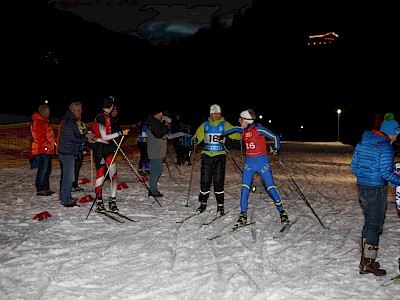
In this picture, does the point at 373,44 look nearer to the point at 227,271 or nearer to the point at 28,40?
the point at 28,40

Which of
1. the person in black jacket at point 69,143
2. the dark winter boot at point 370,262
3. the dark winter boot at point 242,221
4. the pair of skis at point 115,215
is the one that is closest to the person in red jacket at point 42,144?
the person in black jacket at point 69,143

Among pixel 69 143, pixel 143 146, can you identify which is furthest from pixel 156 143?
pixel 143 146

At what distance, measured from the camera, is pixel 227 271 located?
213 inches

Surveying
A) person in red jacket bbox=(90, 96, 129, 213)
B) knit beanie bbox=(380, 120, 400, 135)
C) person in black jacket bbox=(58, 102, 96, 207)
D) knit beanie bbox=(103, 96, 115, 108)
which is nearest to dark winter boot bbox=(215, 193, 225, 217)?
person in red jacket bbox=(90, 96, 129, 213)

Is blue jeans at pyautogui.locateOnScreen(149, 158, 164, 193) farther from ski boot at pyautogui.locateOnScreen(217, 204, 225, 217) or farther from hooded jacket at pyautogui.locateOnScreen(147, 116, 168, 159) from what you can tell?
ski boot at pyautogui.locateOnScreen(217, 204, 225, 217)

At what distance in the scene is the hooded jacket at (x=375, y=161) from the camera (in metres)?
5.04

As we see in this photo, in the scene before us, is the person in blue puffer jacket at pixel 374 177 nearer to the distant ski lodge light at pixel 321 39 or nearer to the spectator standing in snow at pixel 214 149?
the spectator standing in snow at pixel 214 149

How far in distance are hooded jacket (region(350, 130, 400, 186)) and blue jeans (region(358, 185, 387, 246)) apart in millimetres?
86

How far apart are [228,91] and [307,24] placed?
24.5 meters

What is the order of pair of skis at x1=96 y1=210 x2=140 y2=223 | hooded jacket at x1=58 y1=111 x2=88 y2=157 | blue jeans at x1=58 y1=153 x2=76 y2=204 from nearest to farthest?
pair of skis at x1=96 y1=210 x2=140 y2=223
hooded jacket at x1=58 y1=111 x2=88 y2=157
blue jeans at x1=58 y1=153 x2=76 y2=204

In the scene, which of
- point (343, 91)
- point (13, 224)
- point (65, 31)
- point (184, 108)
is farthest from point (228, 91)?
point (13, 224)

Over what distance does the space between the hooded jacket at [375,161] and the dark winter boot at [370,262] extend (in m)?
0.80

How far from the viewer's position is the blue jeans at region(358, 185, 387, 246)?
5.20 metres

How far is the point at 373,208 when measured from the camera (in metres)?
5.23
